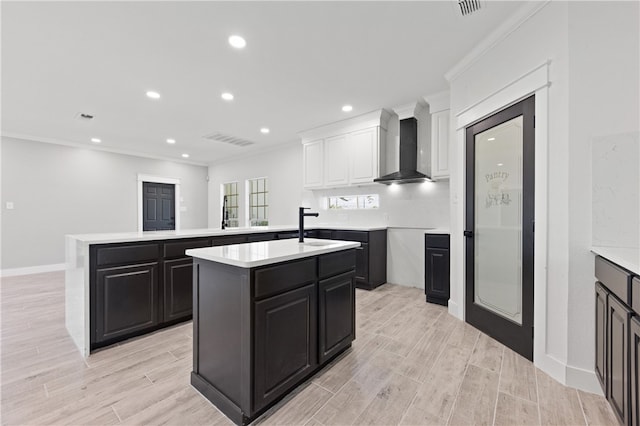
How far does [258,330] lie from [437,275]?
267 centimetres

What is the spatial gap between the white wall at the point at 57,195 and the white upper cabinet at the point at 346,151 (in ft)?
15.2

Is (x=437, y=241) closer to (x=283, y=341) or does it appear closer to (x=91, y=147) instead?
(x=283, y=341)

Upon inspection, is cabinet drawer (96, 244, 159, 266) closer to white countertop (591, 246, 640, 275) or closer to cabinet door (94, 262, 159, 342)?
cabinet door (94, 262, 159, 342)

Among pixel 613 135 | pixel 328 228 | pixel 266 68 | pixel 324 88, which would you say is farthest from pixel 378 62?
pixel 328 228

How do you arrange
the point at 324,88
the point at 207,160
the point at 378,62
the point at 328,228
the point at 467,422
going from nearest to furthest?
1. the point at 467,422
2. the point at 378,62
3. the point at 324,88
4. the point at 328,228
5. the point at 207,160

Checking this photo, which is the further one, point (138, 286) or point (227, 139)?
point (227, 139)

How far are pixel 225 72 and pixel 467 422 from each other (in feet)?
12.1

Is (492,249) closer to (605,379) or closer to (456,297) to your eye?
(456,297)

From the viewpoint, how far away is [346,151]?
→ 187 inches

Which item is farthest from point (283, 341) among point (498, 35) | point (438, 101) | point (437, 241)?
point (438, 101)

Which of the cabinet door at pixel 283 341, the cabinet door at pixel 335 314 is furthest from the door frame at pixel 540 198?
the cabinet door at pixel 283 341

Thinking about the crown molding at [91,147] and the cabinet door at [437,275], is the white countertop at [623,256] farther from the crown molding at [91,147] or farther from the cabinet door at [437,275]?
the crown molding at [91,147]

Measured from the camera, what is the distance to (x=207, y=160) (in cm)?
795

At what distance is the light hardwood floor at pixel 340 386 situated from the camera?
1.53 metres
